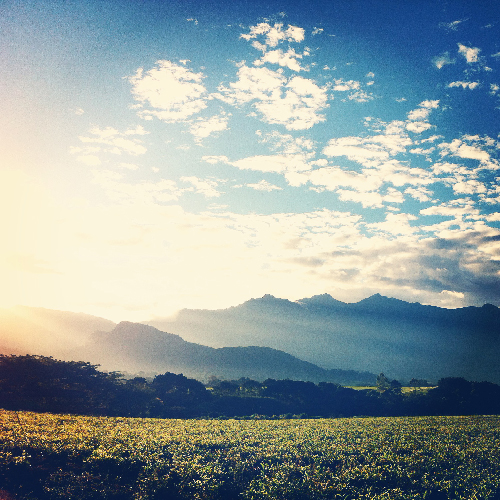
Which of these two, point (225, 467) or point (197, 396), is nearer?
point (225, 467)

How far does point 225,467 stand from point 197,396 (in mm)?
63949

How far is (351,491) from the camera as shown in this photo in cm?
2166

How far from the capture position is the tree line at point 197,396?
62844 mm

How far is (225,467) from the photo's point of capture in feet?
80.9

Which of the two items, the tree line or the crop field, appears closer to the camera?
the crop field

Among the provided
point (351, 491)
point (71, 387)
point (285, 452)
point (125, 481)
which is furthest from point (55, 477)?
point (71, 387)

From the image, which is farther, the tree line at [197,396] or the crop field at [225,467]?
the tree line at [197,396]

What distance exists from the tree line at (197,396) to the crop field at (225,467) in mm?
35931

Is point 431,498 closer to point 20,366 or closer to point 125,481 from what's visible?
point 125,481

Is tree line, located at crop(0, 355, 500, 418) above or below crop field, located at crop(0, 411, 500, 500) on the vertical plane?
below

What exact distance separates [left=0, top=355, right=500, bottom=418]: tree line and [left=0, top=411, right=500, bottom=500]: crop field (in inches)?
1415

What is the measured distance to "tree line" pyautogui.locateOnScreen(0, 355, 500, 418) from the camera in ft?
206

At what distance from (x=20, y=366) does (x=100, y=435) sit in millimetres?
51414

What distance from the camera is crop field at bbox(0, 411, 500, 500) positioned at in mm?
21781
